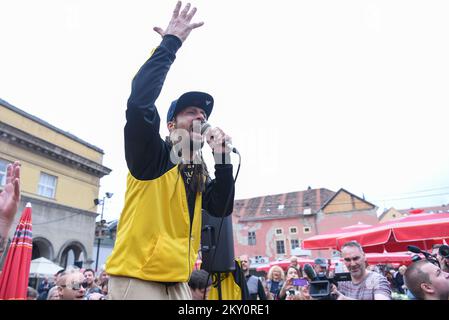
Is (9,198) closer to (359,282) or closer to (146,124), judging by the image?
(146,124)

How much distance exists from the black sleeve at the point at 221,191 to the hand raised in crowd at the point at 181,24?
0.84m

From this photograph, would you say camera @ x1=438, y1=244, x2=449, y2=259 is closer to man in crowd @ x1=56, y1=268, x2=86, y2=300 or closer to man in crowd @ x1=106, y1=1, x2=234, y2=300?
man in crowd @ x1=106, y1=1, x2=234, y2=300

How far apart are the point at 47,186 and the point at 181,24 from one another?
1854cm

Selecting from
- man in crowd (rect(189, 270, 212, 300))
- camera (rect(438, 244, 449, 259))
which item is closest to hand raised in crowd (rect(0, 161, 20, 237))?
man in crowd (rect(189, 270, 212, 300))

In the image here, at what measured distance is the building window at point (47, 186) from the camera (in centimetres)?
1719

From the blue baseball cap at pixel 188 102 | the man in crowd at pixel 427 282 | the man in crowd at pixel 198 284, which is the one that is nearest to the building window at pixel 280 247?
the man in crowd at pixel 198 284

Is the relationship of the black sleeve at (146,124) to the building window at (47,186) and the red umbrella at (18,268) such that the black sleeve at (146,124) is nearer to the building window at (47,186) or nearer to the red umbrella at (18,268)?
the red umbrella at (18,268)

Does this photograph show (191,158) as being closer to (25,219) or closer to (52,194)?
(25,219)

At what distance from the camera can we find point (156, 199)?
63.1 inches

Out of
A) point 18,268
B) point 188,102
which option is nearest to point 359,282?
point 188,102

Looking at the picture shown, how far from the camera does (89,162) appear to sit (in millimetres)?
19859

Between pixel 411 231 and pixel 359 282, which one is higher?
pixel 411 231

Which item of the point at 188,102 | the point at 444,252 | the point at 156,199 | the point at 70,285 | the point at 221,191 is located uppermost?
the point at 188,102
